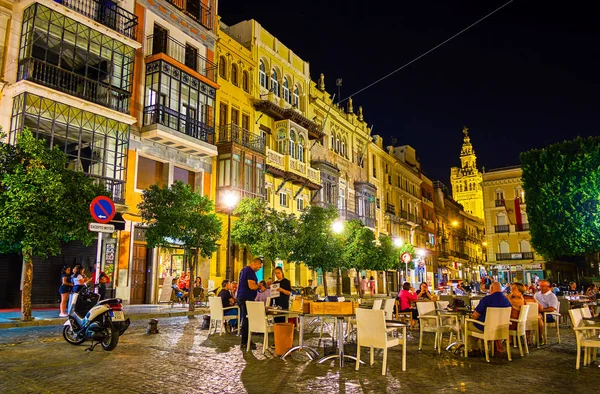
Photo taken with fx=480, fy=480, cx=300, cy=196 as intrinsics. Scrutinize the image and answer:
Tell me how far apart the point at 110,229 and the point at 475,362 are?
9.43 metres

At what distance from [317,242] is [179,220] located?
8642 mm

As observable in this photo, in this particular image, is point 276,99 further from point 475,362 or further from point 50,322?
point 475,362

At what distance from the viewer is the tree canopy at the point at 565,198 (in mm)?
27688

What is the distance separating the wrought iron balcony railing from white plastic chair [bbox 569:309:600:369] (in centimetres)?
1912

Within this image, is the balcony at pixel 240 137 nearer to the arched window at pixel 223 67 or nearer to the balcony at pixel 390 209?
the arched window at pixel 223 67

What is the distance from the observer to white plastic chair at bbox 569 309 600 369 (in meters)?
8.27

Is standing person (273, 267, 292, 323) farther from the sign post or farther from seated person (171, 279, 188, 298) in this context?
seated person (171, 279, 188, 298)

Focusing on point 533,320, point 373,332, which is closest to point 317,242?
point 533,320

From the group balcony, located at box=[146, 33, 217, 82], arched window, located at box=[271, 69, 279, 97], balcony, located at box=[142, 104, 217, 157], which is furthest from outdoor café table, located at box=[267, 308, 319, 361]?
A: arched window, located at box=[271, 69, 279, 97]

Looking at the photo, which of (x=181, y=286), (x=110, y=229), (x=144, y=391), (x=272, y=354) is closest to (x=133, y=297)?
(x=181, y=286)

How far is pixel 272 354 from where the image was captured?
9367 millimetres

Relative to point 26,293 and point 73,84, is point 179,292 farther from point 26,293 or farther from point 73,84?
point 73,84

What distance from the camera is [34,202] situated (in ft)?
44.4

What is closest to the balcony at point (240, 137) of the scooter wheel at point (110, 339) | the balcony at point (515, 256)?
the scooter wheel at point (110, 339)
